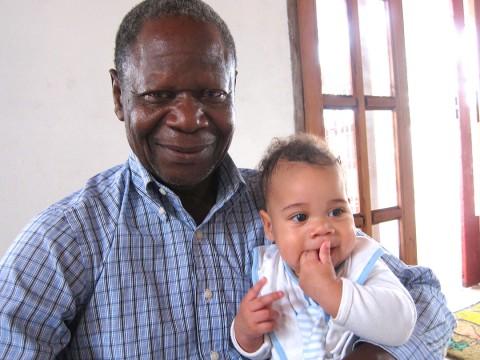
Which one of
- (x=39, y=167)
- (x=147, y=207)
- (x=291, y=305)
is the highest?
(x=39, y=167)

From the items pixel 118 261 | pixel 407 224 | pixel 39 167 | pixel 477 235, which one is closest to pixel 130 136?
pixel 118 261

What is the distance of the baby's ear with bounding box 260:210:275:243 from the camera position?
113 centimetres

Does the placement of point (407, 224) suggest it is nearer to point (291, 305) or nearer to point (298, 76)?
point (298, 76)

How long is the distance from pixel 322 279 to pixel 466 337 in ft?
7.24

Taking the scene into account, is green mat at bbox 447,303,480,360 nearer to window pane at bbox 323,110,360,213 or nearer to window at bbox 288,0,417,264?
window at bbox 288,0,417,264

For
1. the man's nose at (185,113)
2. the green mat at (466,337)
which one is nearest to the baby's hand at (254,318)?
the man's nose at (185,113)

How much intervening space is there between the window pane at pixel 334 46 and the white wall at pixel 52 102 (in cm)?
130

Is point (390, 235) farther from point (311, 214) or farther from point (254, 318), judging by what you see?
point (254, 318)

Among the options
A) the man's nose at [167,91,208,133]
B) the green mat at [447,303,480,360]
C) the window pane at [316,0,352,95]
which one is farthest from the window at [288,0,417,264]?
the man's nose at [167,91,208,133]

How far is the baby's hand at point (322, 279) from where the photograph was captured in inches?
36.0

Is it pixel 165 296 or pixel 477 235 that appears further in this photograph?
pixel 477 235

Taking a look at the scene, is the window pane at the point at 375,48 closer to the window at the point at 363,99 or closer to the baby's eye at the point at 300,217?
the window at the point at 363,99

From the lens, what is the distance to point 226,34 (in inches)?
44.3

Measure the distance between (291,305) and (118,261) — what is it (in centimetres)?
46
